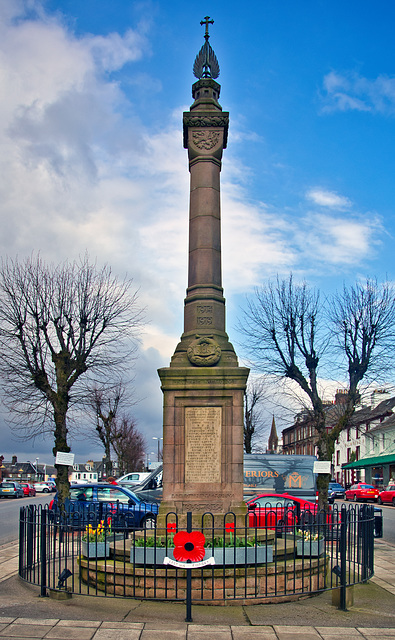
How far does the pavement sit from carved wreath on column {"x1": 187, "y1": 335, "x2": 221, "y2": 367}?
430 centimetres

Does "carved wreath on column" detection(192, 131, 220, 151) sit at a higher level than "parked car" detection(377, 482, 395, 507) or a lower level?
higher

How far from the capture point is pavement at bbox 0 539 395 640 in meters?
6.41

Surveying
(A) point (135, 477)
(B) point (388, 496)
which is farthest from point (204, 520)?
(B) point (388, 496)

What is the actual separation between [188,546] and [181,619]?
A: 2.97 feet

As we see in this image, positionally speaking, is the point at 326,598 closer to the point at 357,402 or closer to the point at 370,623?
the point at 370,623

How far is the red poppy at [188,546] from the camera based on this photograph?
7.12 meters

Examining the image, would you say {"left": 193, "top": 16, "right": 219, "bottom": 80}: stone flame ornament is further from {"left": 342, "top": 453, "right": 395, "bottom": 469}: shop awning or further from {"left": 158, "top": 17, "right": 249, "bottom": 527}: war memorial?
{"left": 342, "top": 453, "right": 395, "bottom": 469}: shop awning

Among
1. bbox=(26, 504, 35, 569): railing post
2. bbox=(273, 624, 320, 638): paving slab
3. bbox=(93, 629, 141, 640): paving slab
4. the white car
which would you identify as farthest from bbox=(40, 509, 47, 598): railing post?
the white car

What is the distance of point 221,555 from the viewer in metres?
8.08

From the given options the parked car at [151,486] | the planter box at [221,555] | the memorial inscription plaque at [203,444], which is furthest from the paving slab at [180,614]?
the parked car at [151,486]

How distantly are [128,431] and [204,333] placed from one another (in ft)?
218

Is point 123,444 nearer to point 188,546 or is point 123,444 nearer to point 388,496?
point 388,496

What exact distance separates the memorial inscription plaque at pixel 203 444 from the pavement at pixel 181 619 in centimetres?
277

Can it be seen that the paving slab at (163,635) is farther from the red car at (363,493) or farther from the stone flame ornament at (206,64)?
the red car at (363,493)
